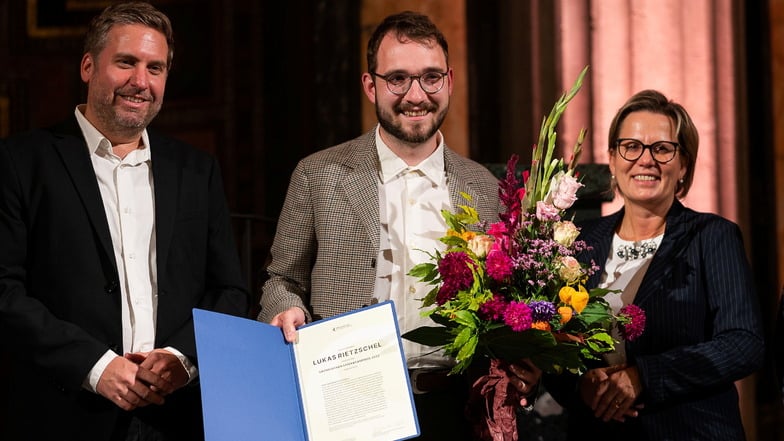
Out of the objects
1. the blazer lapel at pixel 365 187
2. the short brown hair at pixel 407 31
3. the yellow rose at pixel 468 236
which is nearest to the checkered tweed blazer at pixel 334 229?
the blazer lapel at pixel 365 187

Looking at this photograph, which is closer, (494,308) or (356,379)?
(494,308)

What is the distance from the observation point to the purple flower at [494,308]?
2.30 meters

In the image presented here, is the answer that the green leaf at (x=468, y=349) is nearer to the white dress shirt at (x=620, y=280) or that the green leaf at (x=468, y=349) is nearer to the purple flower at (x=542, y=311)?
the purple flower at (x=542, y=311)

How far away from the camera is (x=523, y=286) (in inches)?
94.6

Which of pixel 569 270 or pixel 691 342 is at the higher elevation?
pixel 569 270

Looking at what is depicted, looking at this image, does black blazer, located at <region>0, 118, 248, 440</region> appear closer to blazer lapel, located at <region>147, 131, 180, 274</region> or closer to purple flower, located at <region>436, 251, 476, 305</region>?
blazer lapel, located at <region>147, 131, 180, 274</region>

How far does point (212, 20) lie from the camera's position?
6.50 meters

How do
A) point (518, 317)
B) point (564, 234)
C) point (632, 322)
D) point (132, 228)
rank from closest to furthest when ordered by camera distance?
1. point (518, 317)
2. point (564, 234)
3. point (632, 322)
4. point (132, 228)

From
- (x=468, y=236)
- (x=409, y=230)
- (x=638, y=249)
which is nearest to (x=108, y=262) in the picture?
(x=409, y=230)

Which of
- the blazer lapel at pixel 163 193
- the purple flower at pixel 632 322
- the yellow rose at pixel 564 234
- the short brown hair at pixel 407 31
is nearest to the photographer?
the yellow rose at pixel 564 234

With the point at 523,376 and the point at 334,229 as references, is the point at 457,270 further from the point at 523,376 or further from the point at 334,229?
the point at 334,229

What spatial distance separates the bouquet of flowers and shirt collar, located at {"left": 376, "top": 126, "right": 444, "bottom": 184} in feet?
1.22

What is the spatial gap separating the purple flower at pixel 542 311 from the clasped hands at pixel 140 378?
90 centimetres

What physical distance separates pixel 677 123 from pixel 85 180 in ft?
5.44
